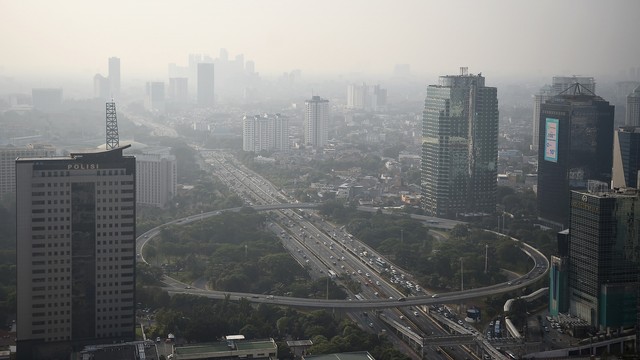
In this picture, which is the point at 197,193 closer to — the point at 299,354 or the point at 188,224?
the point at 188,224

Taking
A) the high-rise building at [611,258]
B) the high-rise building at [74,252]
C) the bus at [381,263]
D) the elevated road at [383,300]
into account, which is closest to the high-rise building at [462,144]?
the bus at [381,263]

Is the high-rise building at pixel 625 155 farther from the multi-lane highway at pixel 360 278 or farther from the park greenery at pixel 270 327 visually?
the park greenery at pixel 270 327

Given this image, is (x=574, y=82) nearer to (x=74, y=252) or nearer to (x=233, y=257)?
(x=233, y=257)

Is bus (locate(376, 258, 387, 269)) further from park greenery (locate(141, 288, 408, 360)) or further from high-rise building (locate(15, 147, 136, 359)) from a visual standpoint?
high-rise building (locate(15, 147, 136, 359))

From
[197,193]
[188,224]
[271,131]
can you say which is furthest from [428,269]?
[271,131]

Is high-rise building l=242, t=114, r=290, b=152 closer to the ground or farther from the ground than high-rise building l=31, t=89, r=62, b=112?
closer to the ground

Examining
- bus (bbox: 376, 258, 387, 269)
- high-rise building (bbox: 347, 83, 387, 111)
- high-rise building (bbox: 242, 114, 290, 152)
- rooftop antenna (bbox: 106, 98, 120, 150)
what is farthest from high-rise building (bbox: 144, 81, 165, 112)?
rooftop antenna (bbox: 106, 98, 120, 150)

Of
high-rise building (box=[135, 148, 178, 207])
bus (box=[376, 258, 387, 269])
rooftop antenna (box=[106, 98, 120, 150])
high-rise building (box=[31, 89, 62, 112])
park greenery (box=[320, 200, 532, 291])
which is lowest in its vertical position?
bus (box=[376, 258, 387, 269])

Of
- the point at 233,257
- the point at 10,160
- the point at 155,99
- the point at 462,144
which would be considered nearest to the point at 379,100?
the point at 155,99
